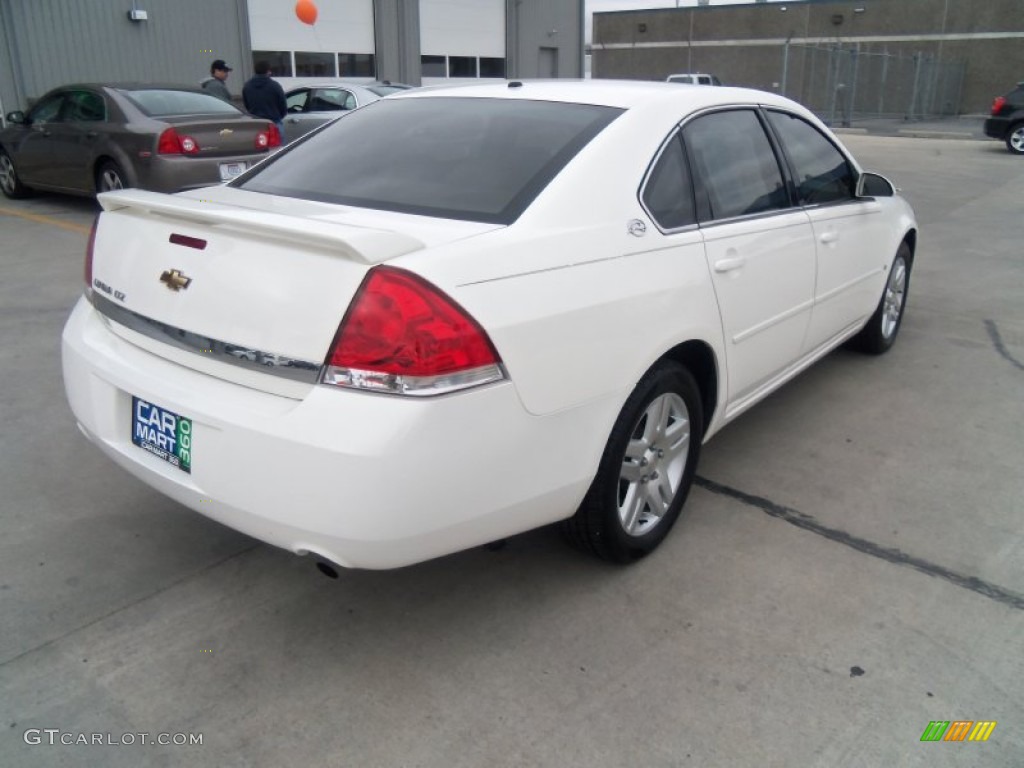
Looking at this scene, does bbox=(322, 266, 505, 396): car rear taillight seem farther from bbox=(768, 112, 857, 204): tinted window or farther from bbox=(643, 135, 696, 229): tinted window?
bbox=(768, 112, 857, 204): tinted window

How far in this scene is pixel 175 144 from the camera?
8508mm

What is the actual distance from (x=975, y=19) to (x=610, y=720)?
124 feet

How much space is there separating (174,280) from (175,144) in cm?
673

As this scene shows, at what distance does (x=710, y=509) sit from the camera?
11.5 feet

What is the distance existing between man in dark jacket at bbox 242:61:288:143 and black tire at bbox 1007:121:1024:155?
1573 cm

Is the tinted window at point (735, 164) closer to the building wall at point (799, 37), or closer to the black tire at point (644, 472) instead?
the black tire at point (644, 472)

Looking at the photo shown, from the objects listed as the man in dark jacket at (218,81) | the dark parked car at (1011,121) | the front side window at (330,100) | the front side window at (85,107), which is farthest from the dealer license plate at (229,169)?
the dark parked car at (1011,121)

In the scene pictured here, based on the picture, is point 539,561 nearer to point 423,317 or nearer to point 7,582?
point 423,317

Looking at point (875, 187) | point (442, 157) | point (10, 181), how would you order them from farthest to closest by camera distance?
point (10, 181) → point (875, 187) → point (442, 157)

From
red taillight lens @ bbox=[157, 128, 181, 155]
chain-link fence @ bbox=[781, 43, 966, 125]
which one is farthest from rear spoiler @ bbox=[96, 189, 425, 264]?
chain-link fence @ bbox=[781, 43, 966, 125]


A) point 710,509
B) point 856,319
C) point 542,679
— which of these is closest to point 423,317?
point 542,679

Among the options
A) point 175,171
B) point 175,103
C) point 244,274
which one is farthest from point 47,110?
point 244,274

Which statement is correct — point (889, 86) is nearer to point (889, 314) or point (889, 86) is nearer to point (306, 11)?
point (306, 11)

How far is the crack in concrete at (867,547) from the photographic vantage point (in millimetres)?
2924
